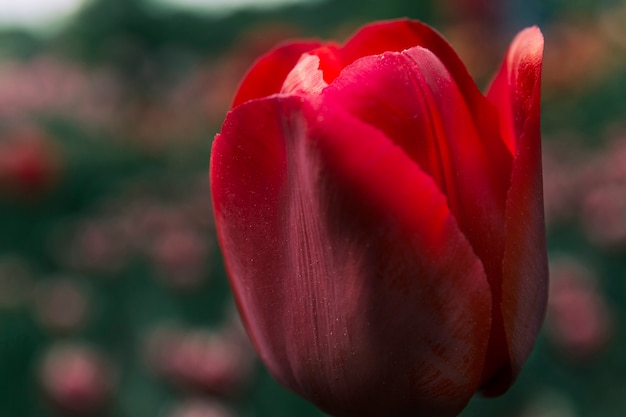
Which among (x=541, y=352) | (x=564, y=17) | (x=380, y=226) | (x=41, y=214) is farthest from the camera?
(x=564, y=17)

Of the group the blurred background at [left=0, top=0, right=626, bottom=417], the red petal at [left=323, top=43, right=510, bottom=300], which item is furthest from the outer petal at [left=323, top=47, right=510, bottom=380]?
the blurred background at [left=0, top=0, right=626, bottom=417]

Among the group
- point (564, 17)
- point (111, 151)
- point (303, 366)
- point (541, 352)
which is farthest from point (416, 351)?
point (564, 17)

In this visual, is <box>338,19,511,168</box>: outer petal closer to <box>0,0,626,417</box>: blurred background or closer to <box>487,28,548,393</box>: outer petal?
<box>487,28,548,393</box>: outer petal

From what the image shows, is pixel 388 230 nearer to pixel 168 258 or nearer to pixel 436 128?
pixel 436 128

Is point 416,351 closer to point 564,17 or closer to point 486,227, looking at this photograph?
point 486,227

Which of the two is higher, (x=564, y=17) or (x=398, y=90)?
(x=398, y=90)

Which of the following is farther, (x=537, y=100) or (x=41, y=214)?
(x=41, y=214)

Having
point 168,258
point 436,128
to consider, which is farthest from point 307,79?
point 168,258
